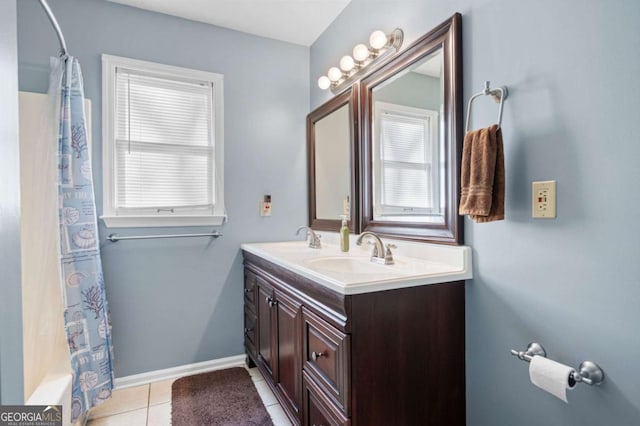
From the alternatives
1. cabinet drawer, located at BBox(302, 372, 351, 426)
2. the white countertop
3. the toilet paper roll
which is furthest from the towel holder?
cabinet drawer, located at BBox(302, 372, 351, 426)

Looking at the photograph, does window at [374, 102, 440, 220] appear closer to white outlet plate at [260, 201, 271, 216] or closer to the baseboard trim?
white outlet plate at [260, 201, 271, 216]

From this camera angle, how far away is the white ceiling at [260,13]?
7.14 ft

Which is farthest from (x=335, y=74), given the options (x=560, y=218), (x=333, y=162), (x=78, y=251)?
(x=78, y=251)

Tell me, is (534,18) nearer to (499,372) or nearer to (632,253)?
(632,253)

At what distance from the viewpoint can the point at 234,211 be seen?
250 cm

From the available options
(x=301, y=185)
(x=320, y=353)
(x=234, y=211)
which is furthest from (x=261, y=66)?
(x=320, y=353)

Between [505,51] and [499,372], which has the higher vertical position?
[505,51]

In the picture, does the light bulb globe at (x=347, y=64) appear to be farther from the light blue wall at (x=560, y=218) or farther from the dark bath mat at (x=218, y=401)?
the dark bath mat at (x=218, y=401)

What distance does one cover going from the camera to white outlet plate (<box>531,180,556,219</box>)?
1.06 metres

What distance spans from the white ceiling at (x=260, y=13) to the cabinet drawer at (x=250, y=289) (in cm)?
181

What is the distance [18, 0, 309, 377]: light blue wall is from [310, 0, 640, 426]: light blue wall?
5.13ft

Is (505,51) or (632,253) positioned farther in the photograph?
(505,51)

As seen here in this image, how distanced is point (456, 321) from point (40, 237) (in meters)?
2.13

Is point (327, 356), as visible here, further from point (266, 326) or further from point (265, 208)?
point (265, 208)
